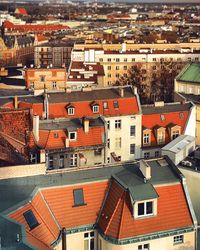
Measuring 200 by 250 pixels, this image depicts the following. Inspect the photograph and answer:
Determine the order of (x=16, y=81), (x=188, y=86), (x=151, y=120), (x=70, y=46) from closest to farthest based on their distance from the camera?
(x=151, y=120), (x=188, y=86), (x=16, y=81), (x=70, y=46)

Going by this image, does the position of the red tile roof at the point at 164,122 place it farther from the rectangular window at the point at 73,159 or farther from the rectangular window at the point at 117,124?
the rectangular window at the point at 73,159

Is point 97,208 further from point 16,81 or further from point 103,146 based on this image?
point 16,81

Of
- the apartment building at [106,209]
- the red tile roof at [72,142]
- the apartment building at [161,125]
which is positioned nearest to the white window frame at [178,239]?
the apartment building at [106,209]

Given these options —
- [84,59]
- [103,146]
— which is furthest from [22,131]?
[84,59]

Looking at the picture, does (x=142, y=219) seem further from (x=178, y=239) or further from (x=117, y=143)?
(x=117, y=143)

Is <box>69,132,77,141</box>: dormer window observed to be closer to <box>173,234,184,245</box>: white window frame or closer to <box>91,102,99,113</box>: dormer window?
<box>91,102,99,113</box>: dormer window

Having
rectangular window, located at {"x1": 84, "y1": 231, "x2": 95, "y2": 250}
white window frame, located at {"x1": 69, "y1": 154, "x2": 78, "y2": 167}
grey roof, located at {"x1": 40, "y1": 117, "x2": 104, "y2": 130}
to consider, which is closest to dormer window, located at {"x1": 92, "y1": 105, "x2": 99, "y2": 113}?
grey roof, located at {"x1": 40, "y1": 117, "x2": 104, "y2": 130}
